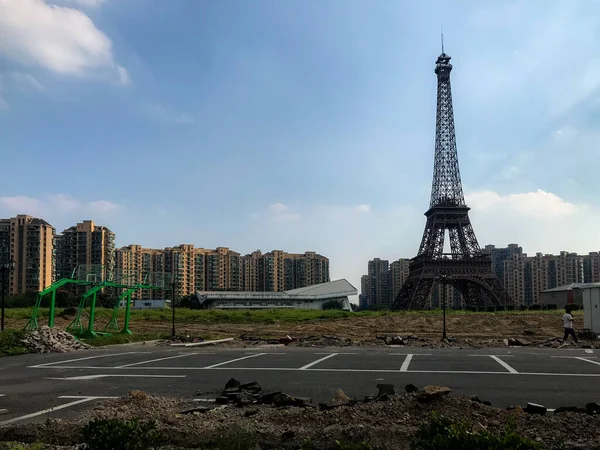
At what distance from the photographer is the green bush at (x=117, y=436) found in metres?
5.11

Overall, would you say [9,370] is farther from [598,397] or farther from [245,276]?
[245,276]

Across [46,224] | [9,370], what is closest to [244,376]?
[9,370]

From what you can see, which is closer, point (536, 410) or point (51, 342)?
point (536, 410)

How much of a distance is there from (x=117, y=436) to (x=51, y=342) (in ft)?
61.2

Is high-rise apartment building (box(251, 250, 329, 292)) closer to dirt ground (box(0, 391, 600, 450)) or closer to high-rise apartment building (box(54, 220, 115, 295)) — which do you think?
high-rise apartment building (box(54, 220, 115, 295))

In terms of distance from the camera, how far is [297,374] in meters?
12.9

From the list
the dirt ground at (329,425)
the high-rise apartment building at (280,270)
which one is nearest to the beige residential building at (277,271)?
the high-rise apartment building at (280,270)

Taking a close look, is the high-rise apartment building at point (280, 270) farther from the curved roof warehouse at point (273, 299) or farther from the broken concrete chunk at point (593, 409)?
the broken concrete chunk at point (593, 409)

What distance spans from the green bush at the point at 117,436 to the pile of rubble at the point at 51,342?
A: 17721mm

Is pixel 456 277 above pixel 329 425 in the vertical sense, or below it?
above

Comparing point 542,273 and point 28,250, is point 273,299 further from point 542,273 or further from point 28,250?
point 542,273

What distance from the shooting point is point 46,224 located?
253 ft

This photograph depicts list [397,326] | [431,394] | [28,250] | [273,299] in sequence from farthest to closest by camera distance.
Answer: [273,299] < [28,250] < [397,326] < [431,394]

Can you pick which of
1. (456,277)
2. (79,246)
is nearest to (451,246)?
(456,277)
